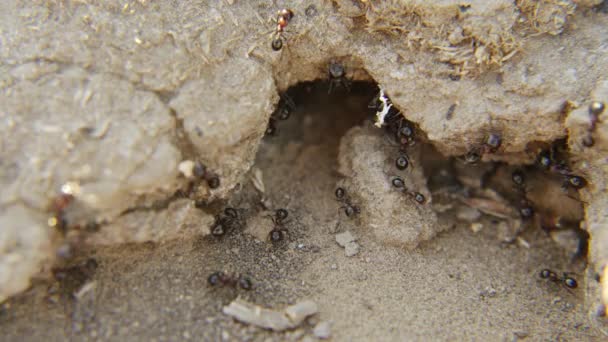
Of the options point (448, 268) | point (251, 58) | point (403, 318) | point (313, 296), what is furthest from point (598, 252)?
point (251, 58)

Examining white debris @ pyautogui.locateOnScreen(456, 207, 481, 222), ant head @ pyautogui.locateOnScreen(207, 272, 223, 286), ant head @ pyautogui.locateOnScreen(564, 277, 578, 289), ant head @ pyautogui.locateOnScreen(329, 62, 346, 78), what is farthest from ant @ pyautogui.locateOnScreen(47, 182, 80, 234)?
ant head @ pyautogui.locateOnScreen(564, 277, 578, 289)

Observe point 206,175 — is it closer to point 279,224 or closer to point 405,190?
point 279,224

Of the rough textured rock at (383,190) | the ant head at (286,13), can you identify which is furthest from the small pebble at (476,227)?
the ant head at (286,13)

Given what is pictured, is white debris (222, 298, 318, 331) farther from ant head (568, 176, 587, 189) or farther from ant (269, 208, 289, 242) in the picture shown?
ant head (568, 176, 587, 189)

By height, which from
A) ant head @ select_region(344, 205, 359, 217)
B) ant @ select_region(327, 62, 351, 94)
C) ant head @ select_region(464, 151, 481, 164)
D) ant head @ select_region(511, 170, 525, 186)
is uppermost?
ant @ select_region(327, 62, 351, 94)

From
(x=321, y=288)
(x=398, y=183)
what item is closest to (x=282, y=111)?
(x=398, y=183)

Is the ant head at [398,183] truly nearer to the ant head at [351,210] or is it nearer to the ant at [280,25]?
the ant head at [351,210]

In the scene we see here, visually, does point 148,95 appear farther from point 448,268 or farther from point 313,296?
point 448,268
